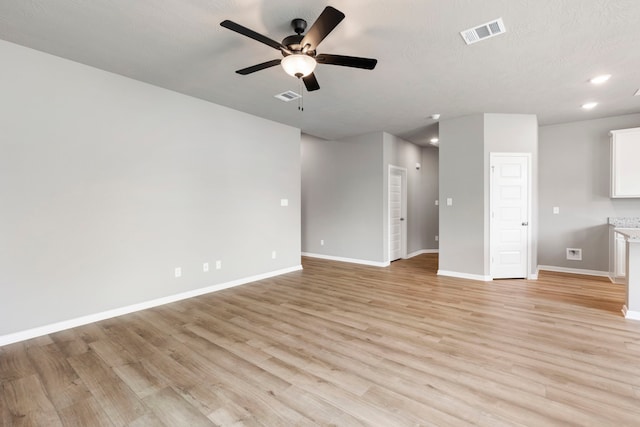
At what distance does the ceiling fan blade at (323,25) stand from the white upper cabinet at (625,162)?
5.41 meters

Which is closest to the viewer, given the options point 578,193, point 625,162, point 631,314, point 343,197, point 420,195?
point 631,314

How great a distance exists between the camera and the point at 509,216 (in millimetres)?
5004

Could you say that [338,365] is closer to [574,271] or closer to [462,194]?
[462,194]

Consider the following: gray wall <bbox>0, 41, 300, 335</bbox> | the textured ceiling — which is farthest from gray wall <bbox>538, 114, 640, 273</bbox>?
gray wall <bbox>0, 41, 300, 335</bbox>

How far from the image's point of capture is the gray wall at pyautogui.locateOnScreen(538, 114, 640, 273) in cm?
511

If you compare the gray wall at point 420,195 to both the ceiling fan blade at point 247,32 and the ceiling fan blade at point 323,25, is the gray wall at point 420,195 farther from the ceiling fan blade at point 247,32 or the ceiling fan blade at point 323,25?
the ceiling fan blade at point 247,32

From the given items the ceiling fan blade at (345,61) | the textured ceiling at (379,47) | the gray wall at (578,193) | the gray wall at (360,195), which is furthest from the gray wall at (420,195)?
the ceiling fan blade at (345,61)

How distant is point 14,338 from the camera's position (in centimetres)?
278

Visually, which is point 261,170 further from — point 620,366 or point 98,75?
point 620,366

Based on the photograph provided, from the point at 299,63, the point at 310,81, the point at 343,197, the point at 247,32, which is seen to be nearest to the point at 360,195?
the point at 343,197

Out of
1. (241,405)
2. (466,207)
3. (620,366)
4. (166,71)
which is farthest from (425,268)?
(166,71)

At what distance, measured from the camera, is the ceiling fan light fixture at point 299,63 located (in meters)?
2.40

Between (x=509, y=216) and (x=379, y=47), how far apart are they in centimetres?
379

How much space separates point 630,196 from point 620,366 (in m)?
3.87
